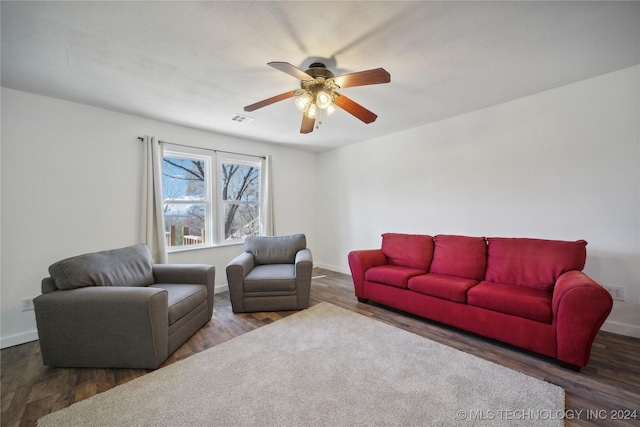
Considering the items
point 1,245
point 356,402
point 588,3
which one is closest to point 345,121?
point 588,3

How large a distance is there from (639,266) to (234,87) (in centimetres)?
419

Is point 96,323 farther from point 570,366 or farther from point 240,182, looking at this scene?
point 570,366

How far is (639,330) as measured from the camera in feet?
7.29

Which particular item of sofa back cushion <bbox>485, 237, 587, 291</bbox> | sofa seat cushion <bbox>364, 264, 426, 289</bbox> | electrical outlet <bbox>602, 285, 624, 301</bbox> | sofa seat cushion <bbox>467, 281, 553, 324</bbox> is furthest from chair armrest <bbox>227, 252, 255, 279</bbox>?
electrical outlet <bbox>602, 285, 624, 301</bbox>

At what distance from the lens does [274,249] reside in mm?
3621

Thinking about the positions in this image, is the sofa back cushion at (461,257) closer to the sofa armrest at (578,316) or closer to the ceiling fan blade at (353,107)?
the sofa armrest at (578,316)

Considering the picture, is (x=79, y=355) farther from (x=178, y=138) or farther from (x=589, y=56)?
(x=589, y=56)

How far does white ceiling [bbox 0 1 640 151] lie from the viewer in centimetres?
151

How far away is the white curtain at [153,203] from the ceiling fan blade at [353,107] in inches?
99.8

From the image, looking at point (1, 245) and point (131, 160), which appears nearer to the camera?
point (1, 245)

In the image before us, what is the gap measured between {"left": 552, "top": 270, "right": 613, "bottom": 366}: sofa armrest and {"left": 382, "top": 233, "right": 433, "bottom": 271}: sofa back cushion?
1324 millimetres

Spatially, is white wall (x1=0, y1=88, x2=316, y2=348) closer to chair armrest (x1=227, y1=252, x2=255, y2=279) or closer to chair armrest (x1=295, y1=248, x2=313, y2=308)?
chair armrest (x1=227, y1=252, x2=255, y2=279)

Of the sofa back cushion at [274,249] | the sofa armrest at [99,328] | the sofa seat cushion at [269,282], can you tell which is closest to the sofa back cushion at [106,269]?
the sofa armrest at [99,328]

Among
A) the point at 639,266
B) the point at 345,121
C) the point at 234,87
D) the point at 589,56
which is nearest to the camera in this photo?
the point at 589,56
